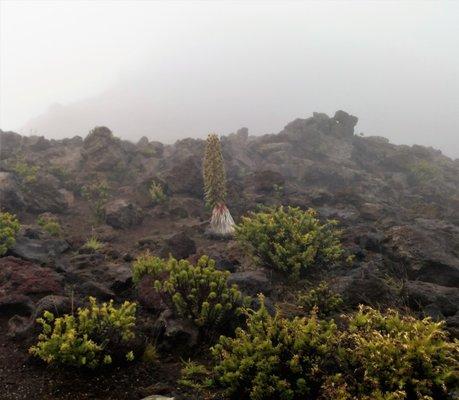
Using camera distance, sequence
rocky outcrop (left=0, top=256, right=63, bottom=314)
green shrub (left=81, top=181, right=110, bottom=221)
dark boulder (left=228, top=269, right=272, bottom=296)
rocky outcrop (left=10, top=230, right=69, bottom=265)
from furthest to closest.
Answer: green shrub (left=81, top=181, right=110, bottom=221)
rocky outcrop (left=10, top=230, right=69, bottom=265)
dark boulder (left=228, top=269, right=272, bottom=296)
rocky outcrop (left=0, top=256, right=63, bottom=314)

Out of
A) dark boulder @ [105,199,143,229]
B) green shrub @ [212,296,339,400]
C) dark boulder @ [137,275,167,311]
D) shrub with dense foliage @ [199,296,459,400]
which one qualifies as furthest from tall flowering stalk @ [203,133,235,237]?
green shrub @ [212,296,339,400]

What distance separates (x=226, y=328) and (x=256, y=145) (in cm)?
3147

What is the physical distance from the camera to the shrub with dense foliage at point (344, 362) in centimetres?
467

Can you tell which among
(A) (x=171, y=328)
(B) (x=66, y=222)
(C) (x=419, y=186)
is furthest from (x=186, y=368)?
(C) (x=419, y=186)

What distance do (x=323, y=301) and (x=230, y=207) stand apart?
40.2ft

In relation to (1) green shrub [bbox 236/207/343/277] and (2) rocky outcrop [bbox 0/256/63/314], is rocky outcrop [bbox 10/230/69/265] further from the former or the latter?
(1) green shrub [bbox 236/207/343/277]

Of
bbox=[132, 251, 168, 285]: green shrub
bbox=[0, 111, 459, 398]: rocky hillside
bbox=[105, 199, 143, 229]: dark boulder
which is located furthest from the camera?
bbox=[105, 199, 143, 229]: dark boulder

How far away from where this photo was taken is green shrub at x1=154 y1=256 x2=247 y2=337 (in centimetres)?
761

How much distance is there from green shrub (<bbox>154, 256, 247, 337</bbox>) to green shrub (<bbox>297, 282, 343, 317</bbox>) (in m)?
1.66

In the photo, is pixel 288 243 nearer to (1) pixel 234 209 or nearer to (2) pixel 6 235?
(2) pixel 6 235

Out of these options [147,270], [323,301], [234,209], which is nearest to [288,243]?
[323,301]

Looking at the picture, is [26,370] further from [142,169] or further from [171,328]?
[142,169]

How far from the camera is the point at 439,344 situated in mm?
4836

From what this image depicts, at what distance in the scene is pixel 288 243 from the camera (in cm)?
1073
